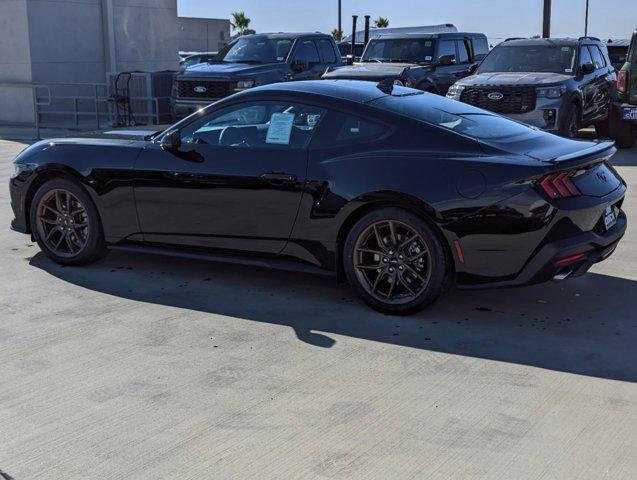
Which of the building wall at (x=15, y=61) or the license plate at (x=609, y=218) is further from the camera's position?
the building wall at (x=15, y=61)

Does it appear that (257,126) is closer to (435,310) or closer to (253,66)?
→ (435,310)

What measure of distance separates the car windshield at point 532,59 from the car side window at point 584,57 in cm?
13

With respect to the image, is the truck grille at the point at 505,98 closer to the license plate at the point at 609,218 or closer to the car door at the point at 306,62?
the car door at the point at 306,62

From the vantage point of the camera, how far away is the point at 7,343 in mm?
5129

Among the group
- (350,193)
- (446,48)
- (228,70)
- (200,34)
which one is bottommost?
(350,193)

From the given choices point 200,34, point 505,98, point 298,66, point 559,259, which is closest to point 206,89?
point 298,66

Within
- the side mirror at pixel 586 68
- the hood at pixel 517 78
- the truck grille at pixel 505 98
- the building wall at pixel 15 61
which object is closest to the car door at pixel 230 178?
the truck grille at pixel 505 98

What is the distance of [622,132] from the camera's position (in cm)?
1564

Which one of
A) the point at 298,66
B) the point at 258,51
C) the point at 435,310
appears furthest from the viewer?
the point at 258,51

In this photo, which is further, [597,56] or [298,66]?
[298,66]

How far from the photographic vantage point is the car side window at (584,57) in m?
14.8

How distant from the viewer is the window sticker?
6.06m

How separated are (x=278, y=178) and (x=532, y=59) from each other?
34.0 ft

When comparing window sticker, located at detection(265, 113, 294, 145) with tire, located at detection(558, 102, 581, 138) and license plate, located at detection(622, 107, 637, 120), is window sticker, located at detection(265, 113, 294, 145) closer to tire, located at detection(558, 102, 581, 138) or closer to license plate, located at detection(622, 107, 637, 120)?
tire, located at detection(558, 102, 581, 138)
